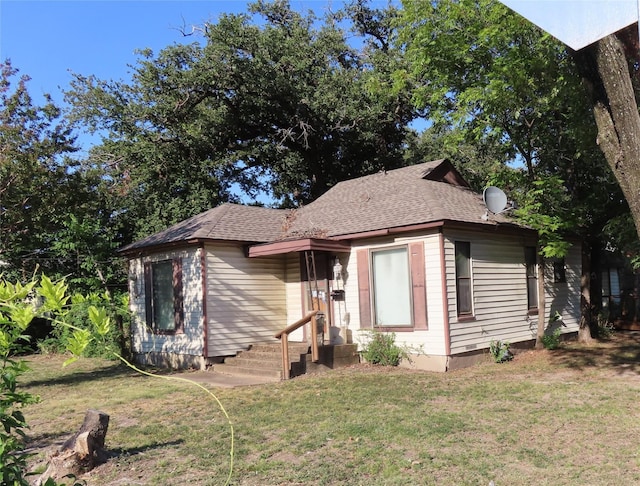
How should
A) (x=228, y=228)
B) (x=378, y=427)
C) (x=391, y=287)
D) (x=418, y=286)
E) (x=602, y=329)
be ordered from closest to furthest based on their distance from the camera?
(x=378, y=427), (x=418, y=286), (x=391, y=287), (x=228, y=228), (x=602, y=329)

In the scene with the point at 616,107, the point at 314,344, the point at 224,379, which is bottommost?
the point at 224,379

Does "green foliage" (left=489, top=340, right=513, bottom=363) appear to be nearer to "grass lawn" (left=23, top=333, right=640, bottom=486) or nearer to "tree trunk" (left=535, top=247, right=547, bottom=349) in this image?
"grass lawn" (left=23, top=333, right=640, bottom=486)

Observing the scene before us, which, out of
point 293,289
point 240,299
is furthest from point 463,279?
point 240,299

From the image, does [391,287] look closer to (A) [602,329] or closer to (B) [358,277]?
(B) [358,277]

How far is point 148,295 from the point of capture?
1363cm

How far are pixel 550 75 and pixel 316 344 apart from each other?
23.8 ft

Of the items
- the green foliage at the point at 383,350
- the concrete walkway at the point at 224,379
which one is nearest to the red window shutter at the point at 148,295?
the concrete walkway at the point at 224,379

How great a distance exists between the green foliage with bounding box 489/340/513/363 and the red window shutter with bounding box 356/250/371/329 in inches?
110

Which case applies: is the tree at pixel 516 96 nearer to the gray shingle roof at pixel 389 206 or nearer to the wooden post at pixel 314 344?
the gray shingle roof at pixel 389 206

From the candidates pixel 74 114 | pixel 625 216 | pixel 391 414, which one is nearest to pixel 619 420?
pixel 391 414

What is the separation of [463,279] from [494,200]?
195 cm

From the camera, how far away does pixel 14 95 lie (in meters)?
14.5

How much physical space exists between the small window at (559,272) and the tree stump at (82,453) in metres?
12.5

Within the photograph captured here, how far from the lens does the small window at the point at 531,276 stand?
538 inches
